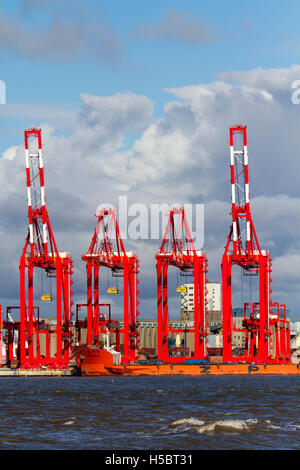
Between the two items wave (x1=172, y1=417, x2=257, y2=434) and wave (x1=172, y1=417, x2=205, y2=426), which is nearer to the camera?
wave (x1=172, y1=417, x2=257, y2=434)

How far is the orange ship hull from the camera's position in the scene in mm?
146000

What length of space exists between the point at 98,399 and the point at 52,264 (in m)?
81.5

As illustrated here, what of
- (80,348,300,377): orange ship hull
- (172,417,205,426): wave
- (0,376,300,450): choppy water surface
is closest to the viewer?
(0,376,300,450): choppy water surface

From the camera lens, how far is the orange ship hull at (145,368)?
14600 cm

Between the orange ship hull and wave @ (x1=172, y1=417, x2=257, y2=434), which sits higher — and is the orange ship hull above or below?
below

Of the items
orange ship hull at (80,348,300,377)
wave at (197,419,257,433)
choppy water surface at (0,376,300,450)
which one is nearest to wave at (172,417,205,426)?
choppy water surface at (0,376,300,450)

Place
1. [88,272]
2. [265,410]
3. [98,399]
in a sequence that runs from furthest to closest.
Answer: [88,272] → [98,399] → [265,410]

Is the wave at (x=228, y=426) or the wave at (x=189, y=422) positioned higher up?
the wave at (x=228, y=426)

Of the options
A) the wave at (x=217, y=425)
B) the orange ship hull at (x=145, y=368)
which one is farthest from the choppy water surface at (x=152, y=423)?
the orange ship hull at (x=145, y=368)

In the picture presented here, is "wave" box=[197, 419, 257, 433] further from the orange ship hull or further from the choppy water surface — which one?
the orange ship hull

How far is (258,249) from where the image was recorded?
148 metres

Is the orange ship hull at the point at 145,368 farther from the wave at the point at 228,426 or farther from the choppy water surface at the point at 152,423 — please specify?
the wave at the point at 228,426

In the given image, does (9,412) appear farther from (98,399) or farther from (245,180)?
(245,180)
